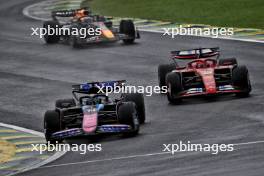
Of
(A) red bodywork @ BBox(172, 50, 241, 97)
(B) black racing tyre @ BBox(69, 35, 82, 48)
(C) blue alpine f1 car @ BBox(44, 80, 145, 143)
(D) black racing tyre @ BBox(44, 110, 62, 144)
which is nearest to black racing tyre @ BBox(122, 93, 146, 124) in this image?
(C) blue alpine f1 car @ BBox(44, 80, 145, 143)

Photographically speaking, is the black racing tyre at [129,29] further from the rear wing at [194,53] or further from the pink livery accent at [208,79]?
the pink livery accent at [208,79]

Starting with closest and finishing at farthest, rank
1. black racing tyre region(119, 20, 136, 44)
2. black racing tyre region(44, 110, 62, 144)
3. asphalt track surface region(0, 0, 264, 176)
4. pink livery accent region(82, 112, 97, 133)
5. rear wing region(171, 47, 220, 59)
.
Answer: asphalt track surface region(0, 0, 264, 176) → pink livery accent region(82, 112, 97, 133) → black racing tyre region(44, 110, 62, 144) → rear wing region(171, 47, 220, 59) → black racing tyre region(119, 20, 136, 44)

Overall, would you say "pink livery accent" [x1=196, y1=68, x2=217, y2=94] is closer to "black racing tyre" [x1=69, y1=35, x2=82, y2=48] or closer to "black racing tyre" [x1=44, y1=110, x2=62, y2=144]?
"black racing tyre" [x1=44, y1=110, x2=62, y2=144]

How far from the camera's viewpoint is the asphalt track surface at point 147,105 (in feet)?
61.5

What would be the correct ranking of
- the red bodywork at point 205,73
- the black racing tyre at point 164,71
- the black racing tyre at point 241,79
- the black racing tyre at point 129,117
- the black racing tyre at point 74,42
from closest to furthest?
the black racing tyre at point 129,117 < the black racing tyre at point 241,79 < the red bodywork at point 205,73 < the black racing tyre at point 164,71 < the black racing tyre at point 74,42

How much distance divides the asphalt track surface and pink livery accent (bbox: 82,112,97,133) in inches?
16.3

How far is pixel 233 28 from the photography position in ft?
135

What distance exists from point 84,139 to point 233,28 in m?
19.0

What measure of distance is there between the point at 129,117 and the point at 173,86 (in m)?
4.09

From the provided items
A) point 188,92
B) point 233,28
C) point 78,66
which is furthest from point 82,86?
point 233,28

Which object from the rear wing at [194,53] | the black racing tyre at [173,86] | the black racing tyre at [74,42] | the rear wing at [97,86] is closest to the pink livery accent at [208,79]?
the rear wing at [194,53]

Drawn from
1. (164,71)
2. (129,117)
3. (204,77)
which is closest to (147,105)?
(164,71)

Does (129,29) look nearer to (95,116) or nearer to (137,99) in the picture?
(137,99)

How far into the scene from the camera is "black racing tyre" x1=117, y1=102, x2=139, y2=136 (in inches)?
888
